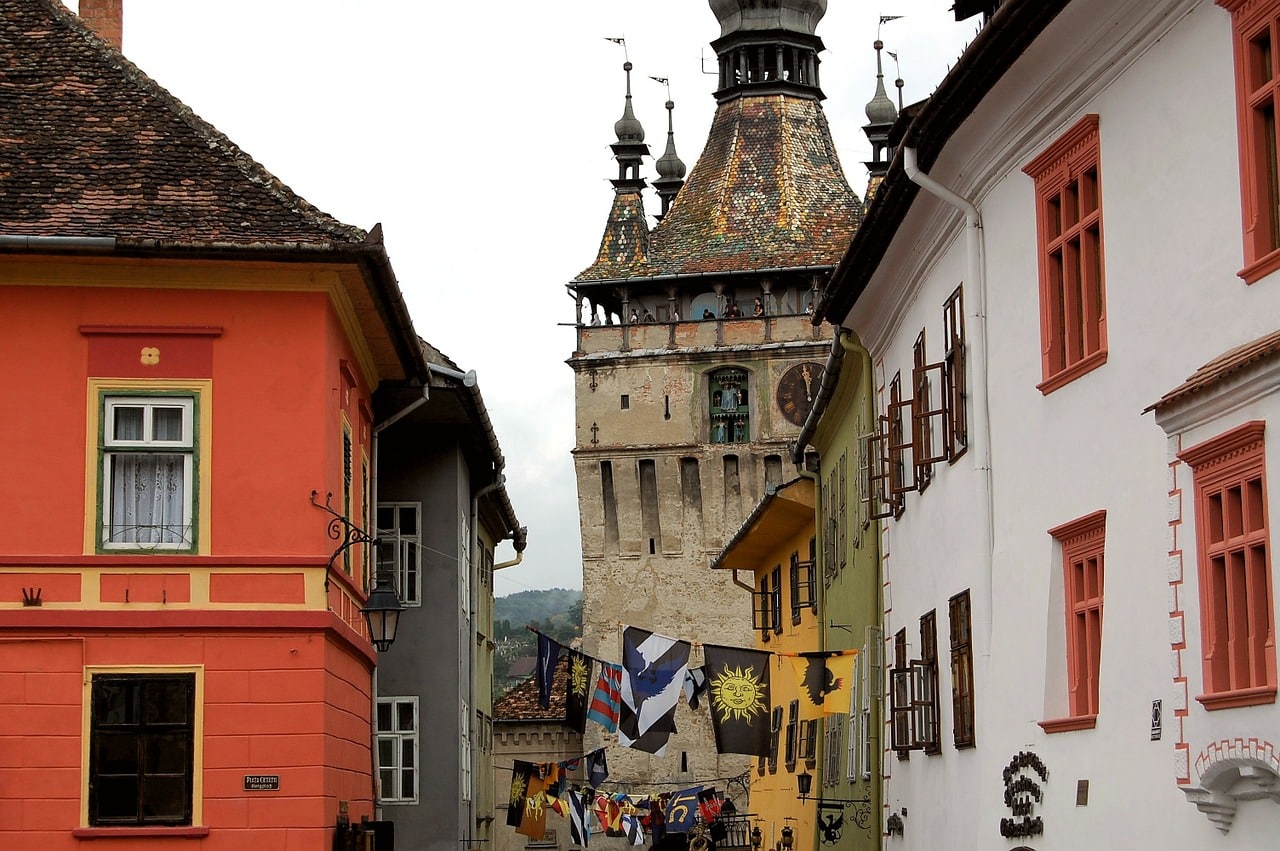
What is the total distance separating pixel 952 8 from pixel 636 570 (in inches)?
2214

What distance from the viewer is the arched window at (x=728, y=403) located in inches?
2852

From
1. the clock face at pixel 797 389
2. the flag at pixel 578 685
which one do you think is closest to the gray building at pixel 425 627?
the flag at pixel 578 685

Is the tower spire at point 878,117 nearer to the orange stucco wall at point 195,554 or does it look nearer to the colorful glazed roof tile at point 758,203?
the colorful glazed roof tile at point 758,203

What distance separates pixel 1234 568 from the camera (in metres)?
8.94

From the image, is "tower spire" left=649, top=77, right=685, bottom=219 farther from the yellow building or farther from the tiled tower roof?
the yellow building

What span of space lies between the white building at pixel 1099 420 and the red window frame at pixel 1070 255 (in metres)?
0.02

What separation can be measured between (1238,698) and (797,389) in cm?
6294

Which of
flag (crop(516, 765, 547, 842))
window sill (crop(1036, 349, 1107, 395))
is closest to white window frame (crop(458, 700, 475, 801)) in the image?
flag (crop(516, 765, 547, 842))

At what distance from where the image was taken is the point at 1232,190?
30.4 ft

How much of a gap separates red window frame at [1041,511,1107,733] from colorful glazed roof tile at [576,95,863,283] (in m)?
61.3

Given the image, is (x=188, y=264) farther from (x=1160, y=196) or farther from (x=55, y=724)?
(x=1160, y=196)

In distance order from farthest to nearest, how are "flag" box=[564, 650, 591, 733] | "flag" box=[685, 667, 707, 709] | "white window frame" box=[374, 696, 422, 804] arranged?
"flag" box=[564, 650, 591, 733], "flag" box=[685, 667, 707, 709], "white window frame" box=[374, 696, 422, 804]

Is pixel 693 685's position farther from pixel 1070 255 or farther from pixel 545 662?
pixel 1070 255

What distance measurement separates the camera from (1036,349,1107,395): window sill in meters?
11.3
